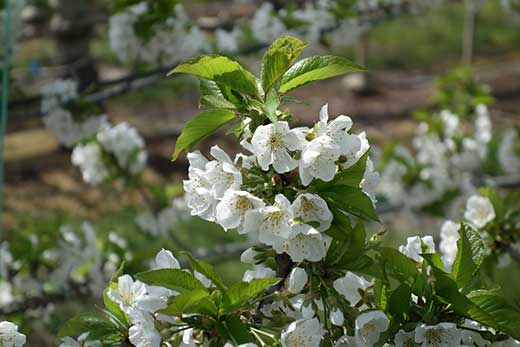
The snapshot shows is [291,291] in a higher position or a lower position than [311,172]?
lower

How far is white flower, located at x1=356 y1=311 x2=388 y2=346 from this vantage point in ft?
3.15

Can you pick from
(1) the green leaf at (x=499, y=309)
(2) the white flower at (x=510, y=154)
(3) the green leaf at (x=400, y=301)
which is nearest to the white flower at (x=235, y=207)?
(3) the green leaf at (x=400, y=301)

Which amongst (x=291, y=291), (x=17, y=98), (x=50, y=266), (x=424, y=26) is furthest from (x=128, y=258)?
(x=424, y=26)

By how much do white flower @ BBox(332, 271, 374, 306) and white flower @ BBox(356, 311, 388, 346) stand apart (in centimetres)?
8

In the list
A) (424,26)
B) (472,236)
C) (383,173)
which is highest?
(472,236)

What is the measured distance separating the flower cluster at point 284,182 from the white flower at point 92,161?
67.8 inches

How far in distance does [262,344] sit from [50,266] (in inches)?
69.4

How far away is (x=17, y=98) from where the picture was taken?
116 inches

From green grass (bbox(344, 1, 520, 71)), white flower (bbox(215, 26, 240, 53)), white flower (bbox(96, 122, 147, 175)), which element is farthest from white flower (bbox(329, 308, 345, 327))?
green grass (bbox(344, 1, 520, 71))

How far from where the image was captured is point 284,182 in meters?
1.05

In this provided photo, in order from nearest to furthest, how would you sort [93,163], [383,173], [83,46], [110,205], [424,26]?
[93,163], [383,173], [83,46], [110,205], [424,26]

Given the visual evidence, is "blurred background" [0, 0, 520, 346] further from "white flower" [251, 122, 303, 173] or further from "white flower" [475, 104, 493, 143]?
"white flower" [251, 122, 303, 173]

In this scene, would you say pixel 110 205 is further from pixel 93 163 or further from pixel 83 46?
pixel 93 163

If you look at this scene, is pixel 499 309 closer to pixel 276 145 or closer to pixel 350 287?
pixel 350 287
